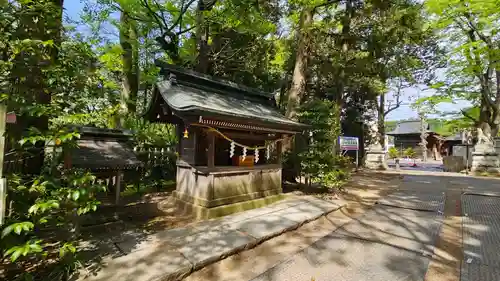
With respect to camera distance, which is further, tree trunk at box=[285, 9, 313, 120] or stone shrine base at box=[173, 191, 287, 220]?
tree trunk at box=[285, 9, 313, 120]

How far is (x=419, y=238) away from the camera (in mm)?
4996

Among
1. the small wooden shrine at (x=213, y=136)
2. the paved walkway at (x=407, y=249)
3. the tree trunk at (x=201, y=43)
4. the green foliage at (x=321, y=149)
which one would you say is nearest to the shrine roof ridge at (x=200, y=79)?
the small wooden shrine at (x=213, y=136)

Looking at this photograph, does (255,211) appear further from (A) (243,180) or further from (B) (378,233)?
(B) (378,233)

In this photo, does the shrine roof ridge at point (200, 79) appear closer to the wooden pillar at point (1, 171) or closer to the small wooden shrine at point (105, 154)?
the small wooden shrine at point (105, 154)

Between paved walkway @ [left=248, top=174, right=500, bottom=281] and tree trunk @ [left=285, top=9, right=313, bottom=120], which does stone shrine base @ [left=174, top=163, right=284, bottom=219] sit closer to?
paved walkway @ [left=248, top=174, right=500, bottom=281]

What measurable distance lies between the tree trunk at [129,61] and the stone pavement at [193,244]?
9080mm

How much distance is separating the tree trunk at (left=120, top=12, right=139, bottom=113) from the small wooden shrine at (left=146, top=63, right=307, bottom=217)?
237 inches

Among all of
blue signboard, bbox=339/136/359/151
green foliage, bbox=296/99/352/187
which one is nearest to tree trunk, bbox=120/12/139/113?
green foliage, bbox=296/99/352/187

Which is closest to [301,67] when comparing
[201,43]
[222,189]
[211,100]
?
[201,43]

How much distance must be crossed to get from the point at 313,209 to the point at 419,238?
255 centimetres

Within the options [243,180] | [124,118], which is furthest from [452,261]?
[124,118]

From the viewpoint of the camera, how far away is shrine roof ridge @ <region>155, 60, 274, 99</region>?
22.3ft

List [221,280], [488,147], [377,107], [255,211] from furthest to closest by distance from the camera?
[377,107] < [488,147] < [255,211] < [221,280]

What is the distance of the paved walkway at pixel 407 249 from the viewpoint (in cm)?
366
